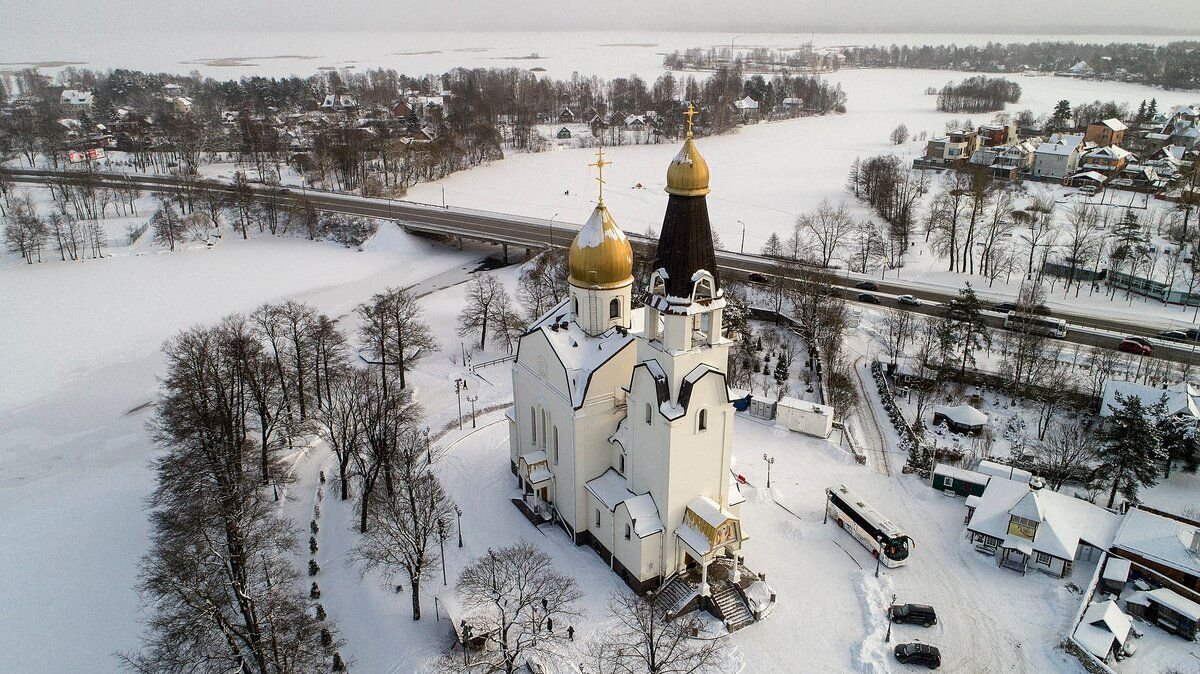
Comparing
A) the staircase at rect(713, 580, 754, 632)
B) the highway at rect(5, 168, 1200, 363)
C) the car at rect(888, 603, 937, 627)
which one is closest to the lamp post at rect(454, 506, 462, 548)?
the staircase at rect(713, 580, 754, 632)

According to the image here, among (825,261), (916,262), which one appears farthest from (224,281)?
(916,262)

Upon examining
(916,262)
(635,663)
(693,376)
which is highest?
(693,376)

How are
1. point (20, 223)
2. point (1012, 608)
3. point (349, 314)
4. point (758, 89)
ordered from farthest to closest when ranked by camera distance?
point (758, 89) < point (20, 223) < point (349, 314) < point (1012, 608)

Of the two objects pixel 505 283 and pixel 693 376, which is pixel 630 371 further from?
pixel 505 283

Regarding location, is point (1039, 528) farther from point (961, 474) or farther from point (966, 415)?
point (966, 415)

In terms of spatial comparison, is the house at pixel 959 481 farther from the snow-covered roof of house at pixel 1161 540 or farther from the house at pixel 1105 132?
the house at pixel 1105 132

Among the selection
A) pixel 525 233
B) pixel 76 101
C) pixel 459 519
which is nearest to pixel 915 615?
pixel 459 519

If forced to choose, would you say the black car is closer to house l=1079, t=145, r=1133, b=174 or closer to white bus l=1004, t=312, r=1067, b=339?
white bus l=1004, t=312, r=1067, b=339
